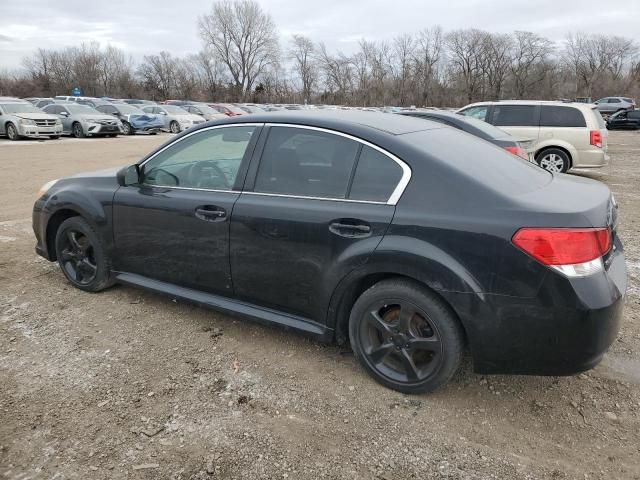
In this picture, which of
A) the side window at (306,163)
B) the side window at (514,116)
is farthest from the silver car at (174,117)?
the side window at (306,163)

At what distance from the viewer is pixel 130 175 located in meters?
3.79

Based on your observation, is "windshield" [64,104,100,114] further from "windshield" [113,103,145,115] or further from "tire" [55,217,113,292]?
"tire" [55,217,113,292]

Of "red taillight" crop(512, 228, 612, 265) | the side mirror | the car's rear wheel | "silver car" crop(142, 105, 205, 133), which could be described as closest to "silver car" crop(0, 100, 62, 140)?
the car's rear wheel

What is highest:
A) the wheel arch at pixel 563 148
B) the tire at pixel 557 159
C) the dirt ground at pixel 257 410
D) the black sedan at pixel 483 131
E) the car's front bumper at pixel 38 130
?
the black sedan at pixel 483 131

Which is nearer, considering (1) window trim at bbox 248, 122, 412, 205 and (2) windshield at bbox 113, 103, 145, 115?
(1) window trim at bbox 248, 122, 412, 205

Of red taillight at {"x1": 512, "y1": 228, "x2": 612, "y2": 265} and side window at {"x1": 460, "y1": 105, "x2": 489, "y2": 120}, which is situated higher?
side window at {"x1": 460, "y1": 105, "x2": 489, "y2": 120}

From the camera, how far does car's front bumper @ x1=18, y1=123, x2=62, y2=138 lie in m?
19.4

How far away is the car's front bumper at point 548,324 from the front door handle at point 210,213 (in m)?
1.59

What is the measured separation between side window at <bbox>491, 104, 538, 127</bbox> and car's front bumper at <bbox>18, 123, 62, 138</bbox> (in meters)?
17.4

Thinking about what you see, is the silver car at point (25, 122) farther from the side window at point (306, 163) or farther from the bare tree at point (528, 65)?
the bare tree at point (528, 65)

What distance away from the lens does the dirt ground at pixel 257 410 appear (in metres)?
2.39

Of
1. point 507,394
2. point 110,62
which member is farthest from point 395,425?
point 110,62

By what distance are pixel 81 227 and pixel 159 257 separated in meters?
0.94

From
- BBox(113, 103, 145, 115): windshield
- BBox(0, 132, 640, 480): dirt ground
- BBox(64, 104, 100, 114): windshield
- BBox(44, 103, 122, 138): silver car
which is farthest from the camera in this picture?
BBox(113, 103, 145, 115): windshield
